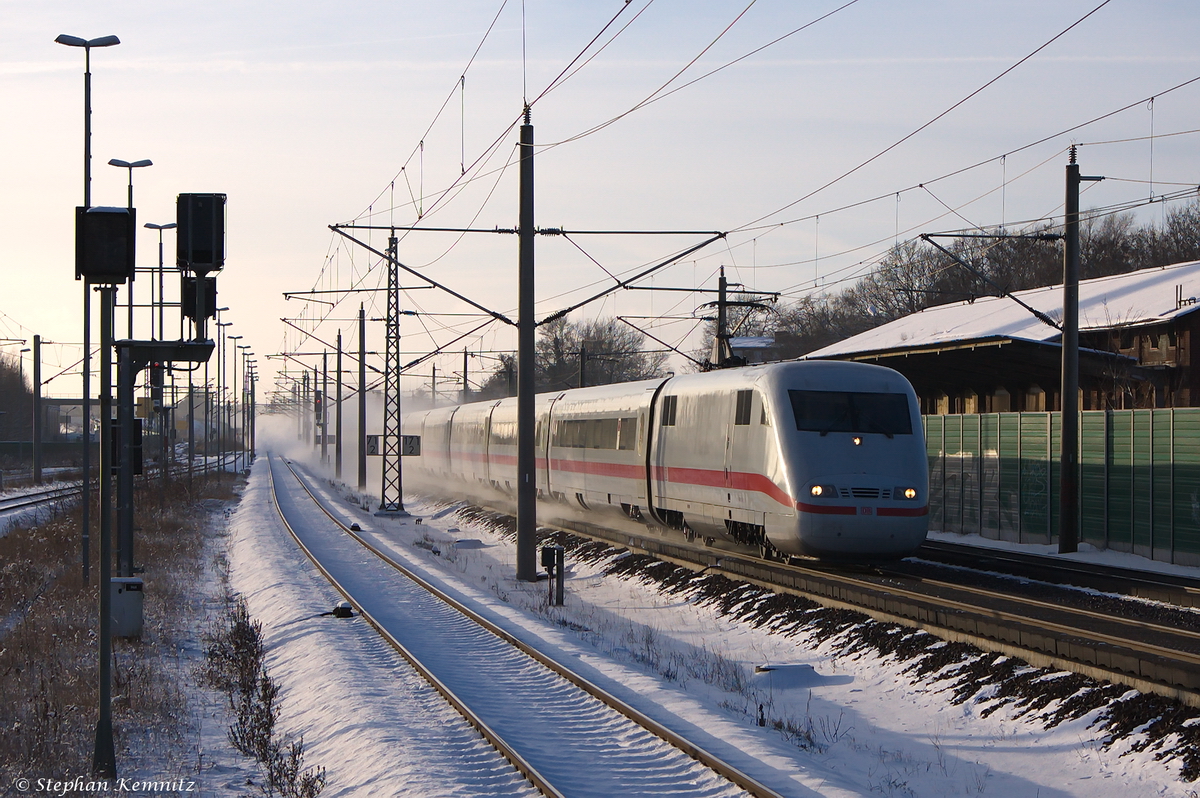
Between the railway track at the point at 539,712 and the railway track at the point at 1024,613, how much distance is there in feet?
12.5

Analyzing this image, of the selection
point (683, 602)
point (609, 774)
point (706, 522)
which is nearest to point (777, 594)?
point (683, 602)

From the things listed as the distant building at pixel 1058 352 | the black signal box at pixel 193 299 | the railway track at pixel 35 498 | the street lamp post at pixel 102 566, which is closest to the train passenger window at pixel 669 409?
the distant building at pixel 1058 352

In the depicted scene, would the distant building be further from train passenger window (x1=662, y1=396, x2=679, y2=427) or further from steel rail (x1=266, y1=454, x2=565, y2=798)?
steel rail (x1=266, y1=454, x2=565, y2=798)

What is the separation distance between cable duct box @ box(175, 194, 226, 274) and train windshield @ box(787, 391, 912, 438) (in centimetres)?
857

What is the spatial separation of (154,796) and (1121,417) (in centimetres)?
1844

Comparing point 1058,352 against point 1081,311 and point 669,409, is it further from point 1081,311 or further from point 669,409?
point 1081,311

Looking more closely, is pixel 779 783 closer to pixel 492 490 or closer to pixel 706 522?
pixel 706 522

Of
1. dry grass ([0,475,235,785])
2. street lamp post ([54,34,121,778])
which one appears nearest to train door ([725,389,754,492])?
dry grass ([0,475,235,785])

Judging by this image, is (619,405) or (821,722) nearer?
(821,722)

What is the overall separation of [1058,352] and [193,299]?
60.5ft

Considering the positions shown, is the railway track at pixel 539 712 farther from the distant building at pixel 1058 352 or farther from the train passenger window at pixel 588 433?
the distant building at pixel 1058 352

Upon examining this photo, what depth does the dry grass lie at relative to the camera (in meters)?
9.70

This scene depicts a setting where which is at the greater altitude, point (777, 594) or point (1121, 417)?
point (1121, 417)

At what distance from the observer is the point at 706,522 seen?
20734 mm
